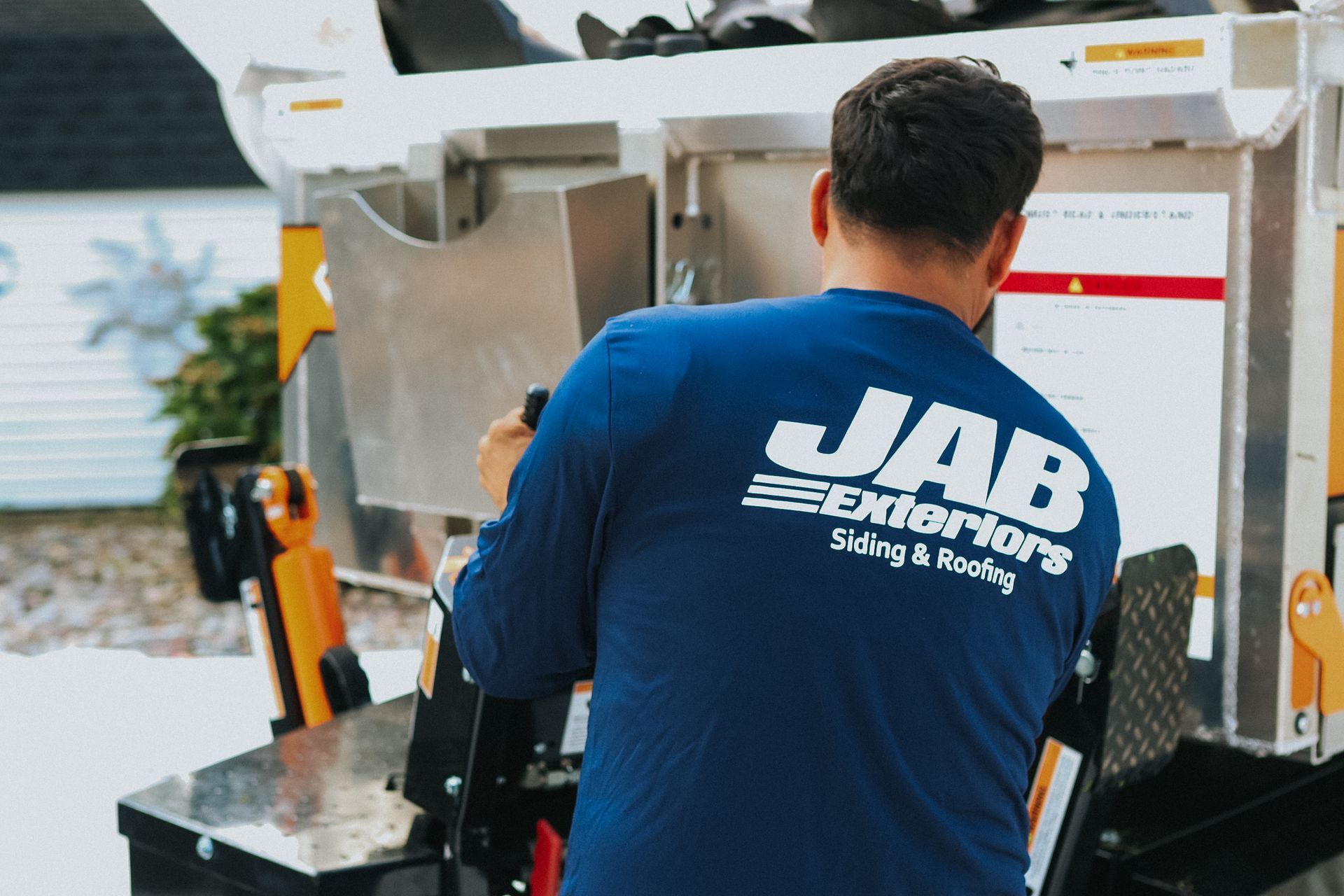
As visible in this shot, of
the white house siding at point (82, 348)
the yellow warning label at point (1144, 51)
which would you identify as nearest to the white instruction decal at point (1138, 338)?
the yellow warning label at point (1144, 51)

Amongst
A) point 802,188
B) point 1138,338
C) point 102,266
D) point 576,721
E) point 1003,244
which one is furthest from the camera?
point 102,266

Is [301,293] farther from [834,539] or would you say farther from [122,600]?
[122,600]

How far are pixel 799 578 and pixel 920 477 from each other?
0.12m

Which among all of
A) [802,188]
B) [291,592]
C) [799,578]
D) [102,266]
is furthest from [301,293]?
[102,266]

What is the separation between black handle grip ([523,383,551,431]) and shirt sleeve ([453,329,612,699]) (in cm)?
23

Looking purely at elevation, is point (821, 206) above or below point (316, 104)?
below

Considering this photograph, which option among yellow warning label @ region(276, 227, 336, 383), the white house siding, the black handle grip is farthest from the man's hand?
the white house siding

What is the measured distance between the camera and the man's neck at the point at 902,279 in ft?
3.74

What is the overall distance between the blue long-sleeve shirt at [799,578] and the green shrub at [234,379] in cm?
699

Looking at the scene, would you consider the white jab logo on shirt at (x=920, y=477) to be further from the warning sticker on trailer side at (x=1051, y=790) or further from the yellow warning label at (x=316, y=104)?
the yellow warning label at (x=316, y=104)

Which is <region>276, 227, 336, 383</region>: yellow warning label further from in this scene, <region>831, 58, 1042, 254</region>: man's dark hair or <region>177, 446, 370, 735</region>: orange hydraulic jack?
<region>831, 58, 1042, 254</region>: man's dark hair

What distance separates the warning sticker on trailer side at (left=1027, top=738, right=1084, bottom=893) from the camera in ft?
5.03

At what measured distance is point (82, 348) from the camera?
28.3 feet

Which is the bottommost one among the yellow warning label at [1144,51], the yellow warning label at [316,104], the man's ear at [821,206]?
the man's ear at [821,206]
